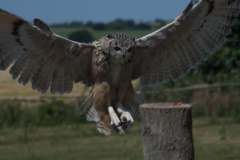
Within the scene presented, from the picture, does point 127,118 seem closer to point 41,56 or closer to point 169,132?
point 169,132

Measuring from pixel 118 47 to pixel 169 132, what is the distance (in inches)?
47.3

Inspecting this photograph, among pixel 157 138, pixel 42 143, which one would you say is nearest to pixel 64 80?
pixel 157 138

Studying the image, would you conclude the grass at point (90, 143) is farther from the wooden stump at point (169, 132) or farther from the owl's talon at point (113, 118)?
the wooden stump at point (169, 132)

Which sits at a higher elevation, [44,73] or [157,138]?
[44,73]

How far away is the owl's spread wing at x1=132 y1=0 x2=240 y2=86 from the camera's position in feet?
19.8

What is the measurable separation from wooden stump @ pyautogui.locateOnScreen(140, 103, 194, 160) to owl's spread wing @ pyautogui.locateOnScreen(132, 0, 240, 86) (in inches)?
54.7

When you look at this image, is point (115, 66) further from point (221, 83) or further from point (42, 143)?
point (221, 83)

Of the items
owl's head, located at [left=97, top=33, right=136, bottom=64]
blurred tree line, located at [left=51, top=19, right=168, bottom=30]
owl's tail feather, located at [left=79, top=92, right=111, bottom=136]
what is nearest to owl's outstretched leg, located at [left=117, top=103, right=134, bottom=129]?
owl's tail feather, located at [left=79, top=92, right=111, bottom=136]

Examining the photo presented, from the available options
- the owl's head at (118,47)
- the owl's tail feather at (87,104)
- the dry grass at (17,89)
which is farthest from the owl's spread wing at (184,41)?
the dry grass at (17,89)

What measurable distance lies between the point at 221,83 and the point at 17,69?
30.3 feet

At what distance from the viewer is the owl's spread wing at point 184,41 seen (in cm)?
604

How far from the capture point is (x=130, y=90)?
6137mm

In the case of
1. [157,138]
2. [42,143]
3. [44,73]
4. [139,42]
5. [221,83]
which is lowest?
[42,143]

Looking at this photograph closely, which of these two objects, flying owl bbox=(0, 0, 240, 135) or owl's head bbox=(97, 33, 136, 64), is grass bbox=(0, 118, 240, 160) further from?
owl's head bbox=(97, 33, 136, 64)
